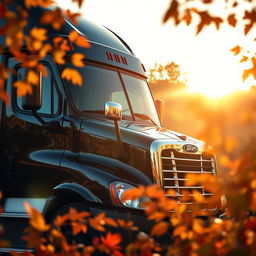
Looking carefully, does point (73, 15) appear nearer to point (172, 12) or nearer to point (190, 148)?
point (172, 12)

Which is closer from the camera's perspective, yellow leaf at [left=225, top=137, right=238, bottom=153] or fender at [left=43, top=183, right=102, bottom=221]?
yellow leaf at [left=225, top=137, right=238, bottom=153]

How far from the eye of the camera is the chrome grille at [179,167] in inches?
241

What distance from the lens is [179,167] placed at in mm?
6293

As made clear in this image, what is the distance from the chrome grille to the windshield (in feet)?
3.31

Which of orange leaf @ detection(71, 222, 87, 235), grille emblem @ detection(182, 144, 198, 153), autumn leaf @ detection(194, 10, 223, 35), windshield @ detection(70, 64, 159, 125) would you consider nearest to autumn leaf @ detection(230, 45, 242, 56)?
Result: autumn leaf @ detection(194, 10, 223, 35)

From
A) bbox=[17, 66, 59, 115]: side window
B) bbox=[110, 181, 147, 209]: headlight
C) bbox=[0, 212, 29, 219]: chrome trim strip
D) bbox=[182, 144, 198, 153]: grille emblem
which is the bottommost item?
bbox=[0, 212, 29, 219]: chrome trim strip

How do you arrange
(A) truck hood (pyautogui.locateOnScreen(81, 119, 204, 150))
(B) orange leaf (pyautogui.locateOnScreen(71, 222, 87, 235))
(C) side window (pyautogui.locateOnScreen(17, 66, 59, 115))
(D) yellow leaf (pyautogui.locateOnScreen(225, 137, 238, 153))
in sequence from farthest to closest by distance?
(C) side window (pyautogui.locateOnScreen(17, 66, 59, 115)), (A) truck hood (pyautogui.locateOnScreen(81, 119, 204, 150)), (B) orange leaf (pyautogui.locateOnScreen(71, 222, 87, 235)), (D) yellow leaf (pyautogui.locateOnScreen(225, 137, 238, 153))

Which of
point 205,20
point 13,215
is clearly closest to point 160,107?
point 13,215

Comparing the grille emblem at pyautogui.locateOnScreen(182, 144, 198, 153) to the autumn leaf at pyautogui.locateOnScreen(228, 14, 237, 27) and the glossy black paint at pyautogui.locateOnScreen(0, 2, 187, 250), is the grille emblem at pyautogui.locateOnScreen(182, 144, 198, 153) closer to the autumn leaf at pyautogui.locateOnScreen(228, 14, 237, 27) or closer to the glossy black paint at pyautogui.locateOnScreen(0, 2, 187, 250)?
the glossy black paint at pyautogui.locateOnScreen(0, 2, 187, 250)

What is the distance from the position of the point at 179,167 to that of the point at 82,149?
1.09 m

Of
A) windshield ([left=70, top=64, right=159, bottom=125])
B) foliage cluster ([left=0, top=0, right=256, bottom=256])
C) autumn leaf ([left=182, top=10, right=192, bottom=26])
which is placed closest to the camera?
foliage cluster ([left=0, top=0, right=256, bottom=256])

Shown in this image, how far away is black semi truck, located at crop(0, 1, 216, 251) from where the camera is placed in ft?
19.1

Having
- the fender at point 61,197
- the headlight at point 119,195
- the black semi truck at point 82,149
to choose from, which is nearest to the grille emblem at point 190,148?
the black semi truck at point 82,149

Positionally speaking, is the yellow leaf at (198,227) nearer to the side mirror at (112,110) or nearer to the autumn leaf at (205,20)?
the autumn leaf at (205,20)
